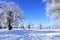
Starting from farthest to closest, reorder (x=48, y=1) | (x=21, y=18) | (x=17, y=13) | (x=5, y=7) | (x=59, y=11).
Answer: (x=21, y=18)
(x=17, y=13)
(x=5, y=7)
(x=48, y=1)
(x=59, y=11)

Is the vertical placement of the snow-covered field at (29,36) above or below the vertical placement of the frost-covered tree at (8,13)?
below

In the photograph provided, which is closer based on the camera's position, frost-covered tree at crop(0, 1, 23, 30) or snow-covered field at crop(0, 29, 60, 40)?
snow-covered field at crop(0, 29, 60, 40)

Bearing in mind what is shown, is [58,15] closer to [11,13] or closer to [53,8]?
[53,8]

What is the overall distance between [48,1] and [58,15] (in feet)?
7.42

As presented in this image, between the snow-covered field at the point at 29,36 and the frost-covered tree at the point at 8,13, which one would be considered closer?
the snow-covered field at the point at 29,36

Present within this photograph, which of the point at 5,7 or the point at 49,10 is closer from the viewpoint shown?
the point at 49,10

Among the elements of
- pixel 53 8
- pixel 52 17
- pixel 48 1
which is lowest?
Answer: pixel 52 17

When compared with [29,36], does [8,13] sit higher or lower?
higher

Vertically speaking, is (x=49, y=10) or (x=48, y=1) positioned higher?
(x=48, y=1)

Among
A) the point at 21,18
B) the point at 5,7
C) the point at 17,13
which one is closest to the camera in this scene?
the point at 5,7

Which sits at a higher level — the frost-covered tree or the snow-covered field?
the frost-covered tree

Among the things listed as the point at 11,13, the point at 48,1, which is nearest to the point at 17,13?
the point at 11,13

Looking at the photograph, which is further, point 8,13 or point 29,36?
point 8,13

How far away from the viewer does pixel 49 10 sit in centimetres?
1507
